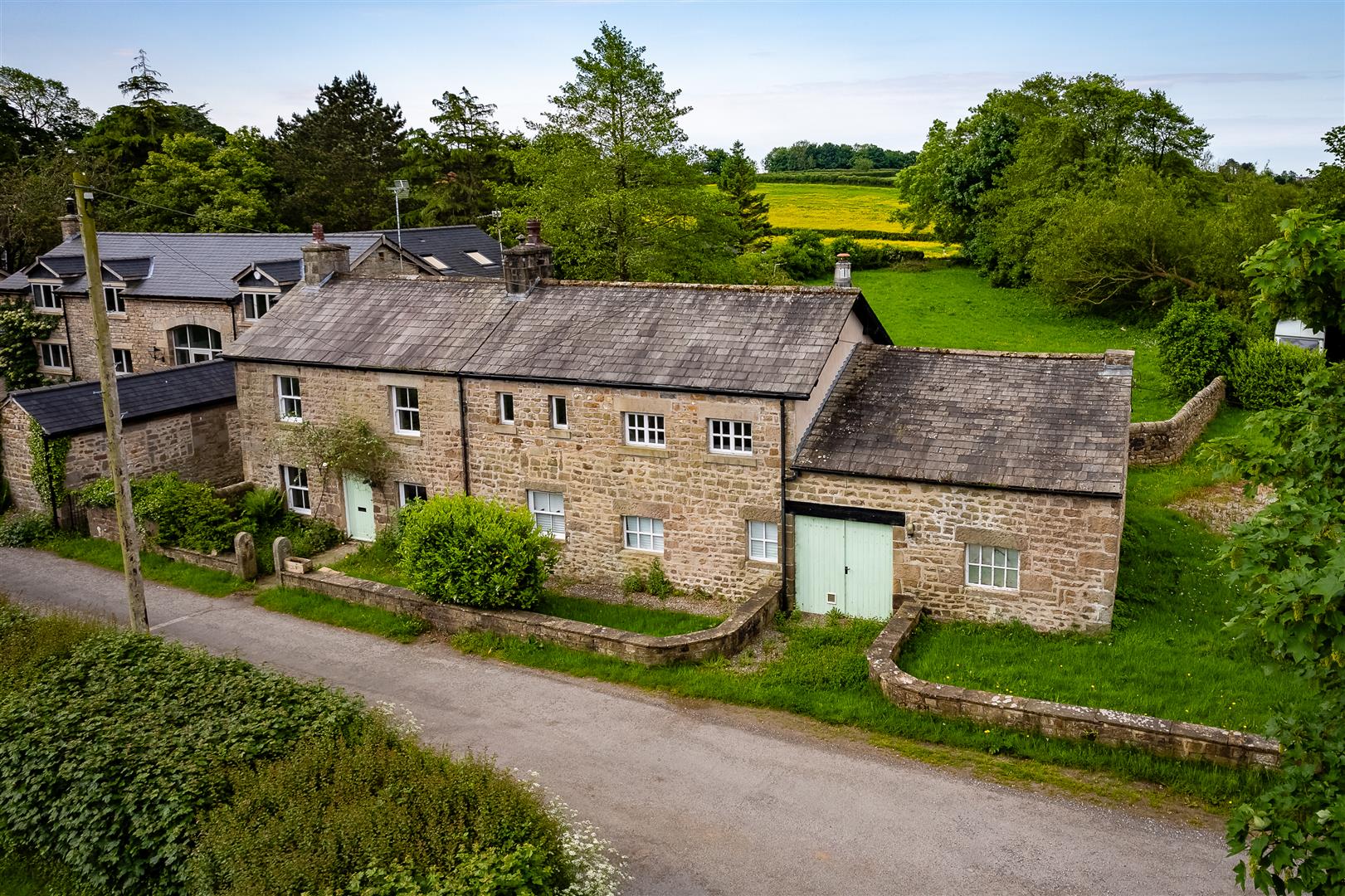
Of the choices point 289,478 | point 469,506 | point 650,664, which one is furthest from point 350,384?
point 650,664

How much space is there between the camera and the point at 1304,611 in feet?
25.6

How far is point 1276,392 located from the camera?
3166 cm

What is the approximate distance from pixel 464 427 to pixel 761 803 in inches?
477

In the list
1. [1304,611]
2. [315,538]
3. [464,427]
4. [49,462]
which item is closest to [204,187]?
[49,462]

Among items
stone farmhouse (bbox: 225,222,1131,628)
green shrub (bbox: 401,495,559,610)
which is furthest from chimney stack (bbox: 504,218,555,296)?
green shrub (bbox: 401,495,559,610)

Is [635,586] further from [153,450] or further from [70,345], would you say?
[70,345]

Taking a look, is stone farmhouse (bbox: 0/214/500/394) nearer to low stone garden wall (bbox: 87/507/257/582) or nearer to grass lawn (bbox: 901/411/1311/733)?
low stone garden wall (bbox: 87/507/257/582)

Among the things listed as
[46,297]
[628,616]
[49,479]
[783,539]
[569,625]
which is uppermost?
[46,297]

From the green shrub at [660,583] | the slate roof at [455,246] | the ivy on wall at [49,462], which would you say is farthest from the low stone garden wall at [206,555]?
the slate roof at [455,246]

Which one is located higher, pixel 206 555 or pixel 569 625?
pixel 206 555

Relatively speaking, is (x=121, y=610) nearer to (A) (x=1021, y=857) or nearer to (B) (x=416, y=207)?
(A) (x=1021, y=857)

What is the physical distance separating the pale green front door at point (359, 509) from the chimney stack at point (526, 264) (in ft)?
19.5

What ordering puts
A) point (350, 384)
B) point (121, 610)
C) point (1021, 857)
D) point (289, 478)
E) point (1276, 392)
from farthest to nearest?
point (1276, 392), point (289, 478), point (350, 384), point (121, 610), point (1021, 857)

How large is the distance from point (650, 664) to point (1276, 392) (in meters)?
24.9
